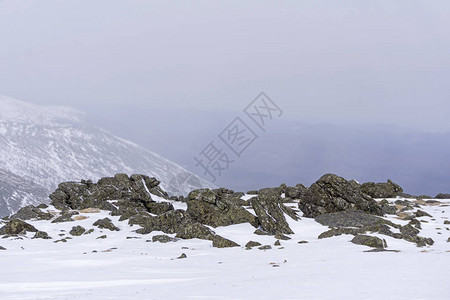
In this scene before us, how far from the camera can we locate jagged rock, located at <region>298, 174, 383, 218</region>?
3438 cm

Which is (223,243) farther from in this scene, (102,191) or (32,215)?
(102,191)

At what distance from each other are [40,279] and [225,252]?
30.7ft

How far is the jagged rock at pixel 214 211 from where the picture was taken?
3017cm

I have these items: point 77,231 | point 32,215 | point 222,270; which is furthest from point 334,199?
point 32,215

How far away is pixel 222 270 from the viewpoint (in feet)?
51.3

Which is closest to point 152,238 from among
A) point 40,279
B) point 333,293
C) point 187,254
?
point 187,254

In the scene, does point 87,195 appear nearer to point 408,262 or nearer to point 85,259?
point 85,259

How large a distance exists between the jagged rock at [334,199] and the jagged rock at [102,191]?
19.3 metres

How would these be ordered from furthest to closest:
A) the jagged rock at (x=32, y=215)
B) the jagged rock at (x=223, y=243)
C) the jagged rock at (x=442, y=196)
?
the jagged rock at (x=442, y=196) → the jagged rock at (x=32, y=215) → the jagged rock at (x=223, y=243)

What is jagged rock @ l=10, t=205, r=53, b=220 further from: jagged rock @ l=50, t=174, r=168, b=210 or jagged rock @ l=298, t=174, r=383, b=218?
jagged rock @ l=298, t=174, r=383, b=218

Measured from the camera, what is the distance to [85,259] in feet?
65.9

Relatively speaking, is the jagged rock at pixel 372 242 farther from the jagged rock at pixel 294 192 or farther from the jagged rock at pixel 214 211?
the jagged rock at pixel 294 192

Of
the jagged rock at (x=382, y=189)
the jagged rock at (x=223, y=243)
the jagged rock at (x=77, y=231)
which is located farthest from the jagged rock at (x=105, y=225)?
the jagged rock at (x=382, y=189)

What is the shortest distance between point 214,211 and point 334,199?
11348mm
